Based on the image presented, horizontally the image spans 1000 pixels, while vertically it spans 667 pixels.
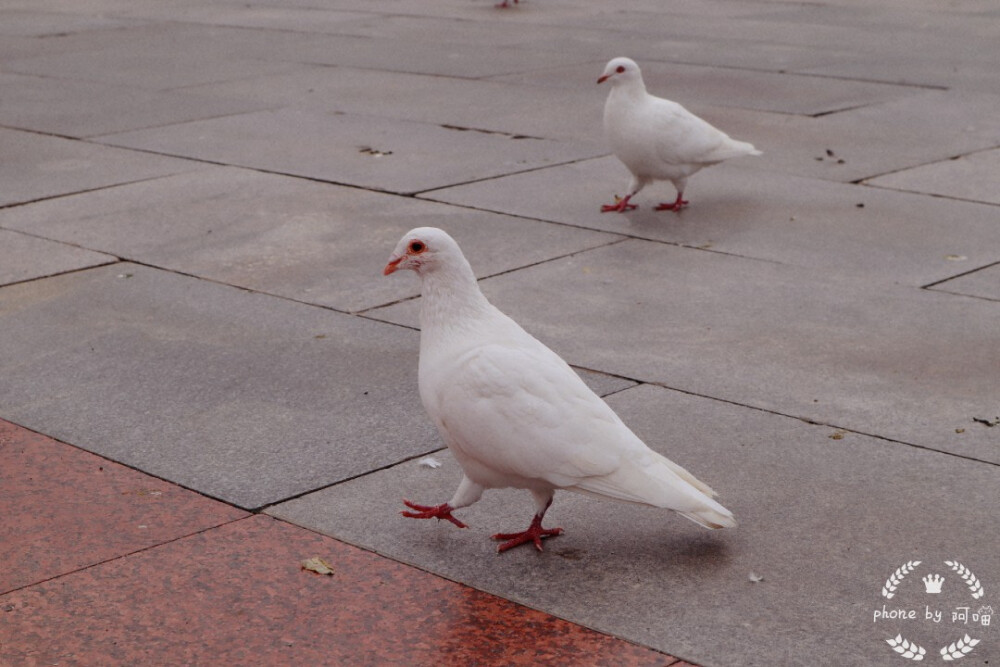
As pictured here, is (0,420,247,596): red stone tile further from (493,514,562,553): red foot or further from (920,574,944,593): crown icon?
(920,574,944,593): crown icon

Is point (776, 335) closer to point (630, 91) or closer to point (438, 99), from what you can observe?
point (630, 91)

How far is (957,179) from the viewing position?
366 inches

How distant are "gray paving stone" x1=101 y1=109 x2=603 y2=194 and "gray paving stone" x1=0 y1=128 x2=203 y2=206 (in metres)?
0.30

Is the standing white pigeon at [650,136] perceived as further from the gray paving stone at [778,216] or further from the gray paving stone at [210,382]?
the gray paving stone at [210,382]

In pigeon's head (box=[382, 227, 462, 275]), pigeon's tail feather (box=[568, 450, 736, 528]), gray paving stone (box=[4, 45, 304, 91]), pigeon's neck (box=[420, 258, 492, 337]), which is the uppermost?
pigeon's head (box=[382, 227, 462, 275])

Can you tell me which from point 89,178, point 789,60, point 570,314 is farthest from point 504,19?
point 570,314

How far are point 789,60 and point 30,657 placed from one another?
12321 mm

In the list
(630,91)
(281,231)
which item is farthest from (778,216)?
(281,231)

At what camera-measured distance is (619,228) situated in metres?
8.36

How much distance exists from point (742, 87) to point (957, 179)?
3934 millimetres

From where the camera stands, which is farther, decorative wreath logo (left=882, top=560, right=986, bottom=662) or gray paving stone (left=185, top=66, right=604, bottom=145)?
gray paving stone (left=185, top=66, right=604, bottom=145)

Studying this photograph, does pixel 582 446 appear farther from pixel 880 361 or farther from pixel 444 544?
pixel 880 361

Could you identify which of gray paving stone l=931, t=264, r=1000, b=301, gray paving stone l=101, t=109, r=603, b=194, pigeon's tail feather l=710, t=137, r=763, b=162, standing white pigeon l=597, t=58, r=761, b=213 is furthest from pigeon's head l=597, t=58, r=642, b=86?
gray paving stone l=931, t=264, r=1000, b=301

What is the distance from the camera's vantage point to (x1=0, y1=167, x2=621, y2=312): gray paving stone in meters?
7.42
